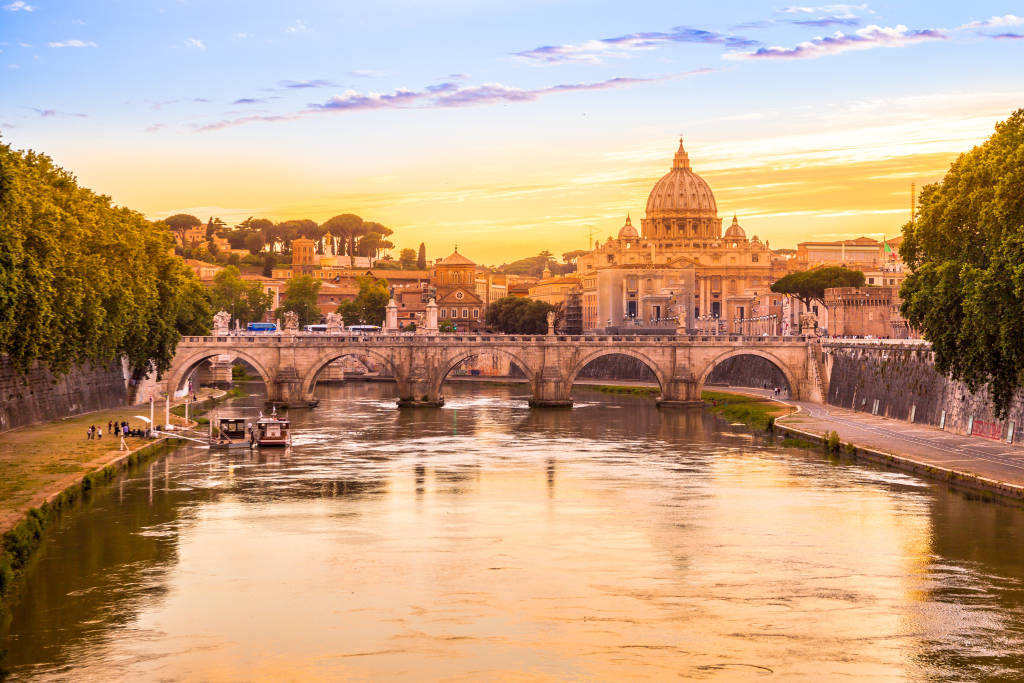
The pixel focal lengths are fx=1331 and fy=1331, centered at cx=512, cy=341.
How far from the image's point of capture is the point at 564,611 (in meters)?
29.8

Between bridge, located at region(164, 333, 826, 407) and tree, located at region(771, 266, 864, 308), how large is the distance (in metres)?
46.0

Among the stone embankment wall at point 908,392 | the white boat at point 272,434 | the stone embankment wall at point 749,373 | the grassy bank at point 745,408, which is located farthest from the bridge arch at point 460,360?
the white boat at point 272,434

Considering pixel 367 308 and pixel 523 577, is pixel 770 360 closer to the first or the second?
pixel 523 577

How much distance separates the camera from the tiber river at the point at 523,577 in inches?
1033

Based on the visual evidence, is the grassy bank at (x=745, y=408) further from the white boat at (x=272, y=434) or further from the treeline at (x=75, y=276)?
the treeline at (x=75, y=276)

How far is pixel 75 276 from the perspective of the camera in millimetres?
58125

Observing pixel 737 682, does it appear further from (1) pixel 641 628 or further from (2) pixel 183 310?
(2) pixel 183 310

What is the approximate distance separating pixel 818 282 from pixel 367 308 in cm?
5465

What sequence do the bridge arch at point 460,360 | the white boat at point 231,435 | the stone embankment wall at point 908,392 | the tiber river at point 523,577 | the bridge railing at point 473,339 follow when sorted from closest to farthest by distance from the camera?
the tiber river at point 523,577
the stone embankment wall at point 908,392
the white boat at point 231,435
the bridge railing at point 473,339
the bridge arch at point 460,360

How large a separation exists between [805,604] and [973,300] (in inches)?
726

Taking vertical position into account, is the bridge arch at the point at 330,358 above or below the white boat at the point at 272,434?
above

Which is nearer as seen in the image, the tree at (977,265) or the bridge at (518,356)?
the tree at (977,265)

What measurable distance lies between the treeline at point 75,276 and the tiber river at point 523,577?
22.6ft

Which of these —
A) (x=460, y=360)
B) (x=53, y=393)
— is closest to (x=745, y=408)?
(x=460, y=360)
